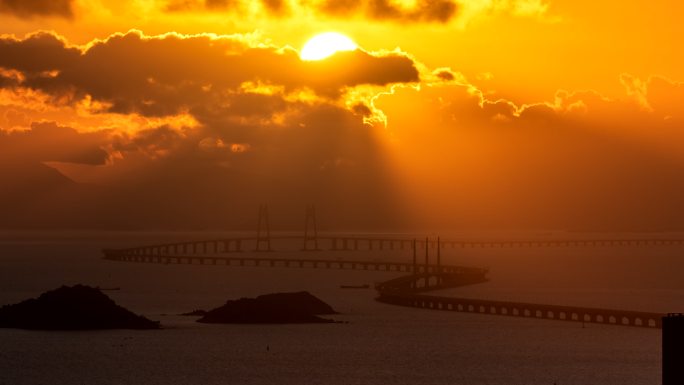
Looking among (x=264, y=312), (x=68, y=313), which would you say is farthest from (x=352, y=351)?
(x=68, y=313)

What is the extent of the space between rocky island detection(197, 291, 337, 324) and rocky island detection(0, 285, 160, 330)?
10734 mm

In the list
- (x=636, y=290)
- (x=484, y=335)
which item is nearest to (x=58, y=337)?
(x=484, y=335)

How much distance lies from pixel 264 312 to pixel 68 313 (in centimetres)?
1802

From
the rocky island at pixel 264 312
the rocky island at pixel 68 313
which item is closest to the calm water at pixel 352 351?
the rocky island at pixel 68 313

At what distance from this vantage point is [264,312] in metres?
96.7

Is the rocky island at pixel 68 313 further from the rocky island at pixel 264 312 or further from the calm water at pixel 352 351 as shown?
the rocky island at pixel 264 312

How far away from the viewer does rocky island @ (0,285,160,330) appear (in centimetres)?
8625

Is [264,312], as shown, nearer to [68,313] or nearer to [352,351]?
[68,313]

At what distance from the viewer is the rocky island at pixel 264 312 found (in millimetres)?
96000

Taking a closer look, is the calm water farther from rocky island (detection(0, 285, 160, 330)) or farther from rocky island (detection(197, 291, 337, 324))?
rocky island (detection(197, 291, 337, 324))

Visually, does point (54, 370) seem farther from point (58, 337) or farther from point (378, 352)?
point (378, 352)

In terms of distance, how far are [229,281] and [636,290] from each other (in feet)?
203

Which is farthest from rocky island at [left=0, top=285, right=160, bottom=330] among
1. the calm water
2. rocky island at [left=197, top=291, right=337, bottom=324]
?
rocky island at [left=197, top=291, right=337, bottom=324]

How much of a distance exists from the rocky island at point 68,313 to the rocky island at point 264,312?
10.7 meters
